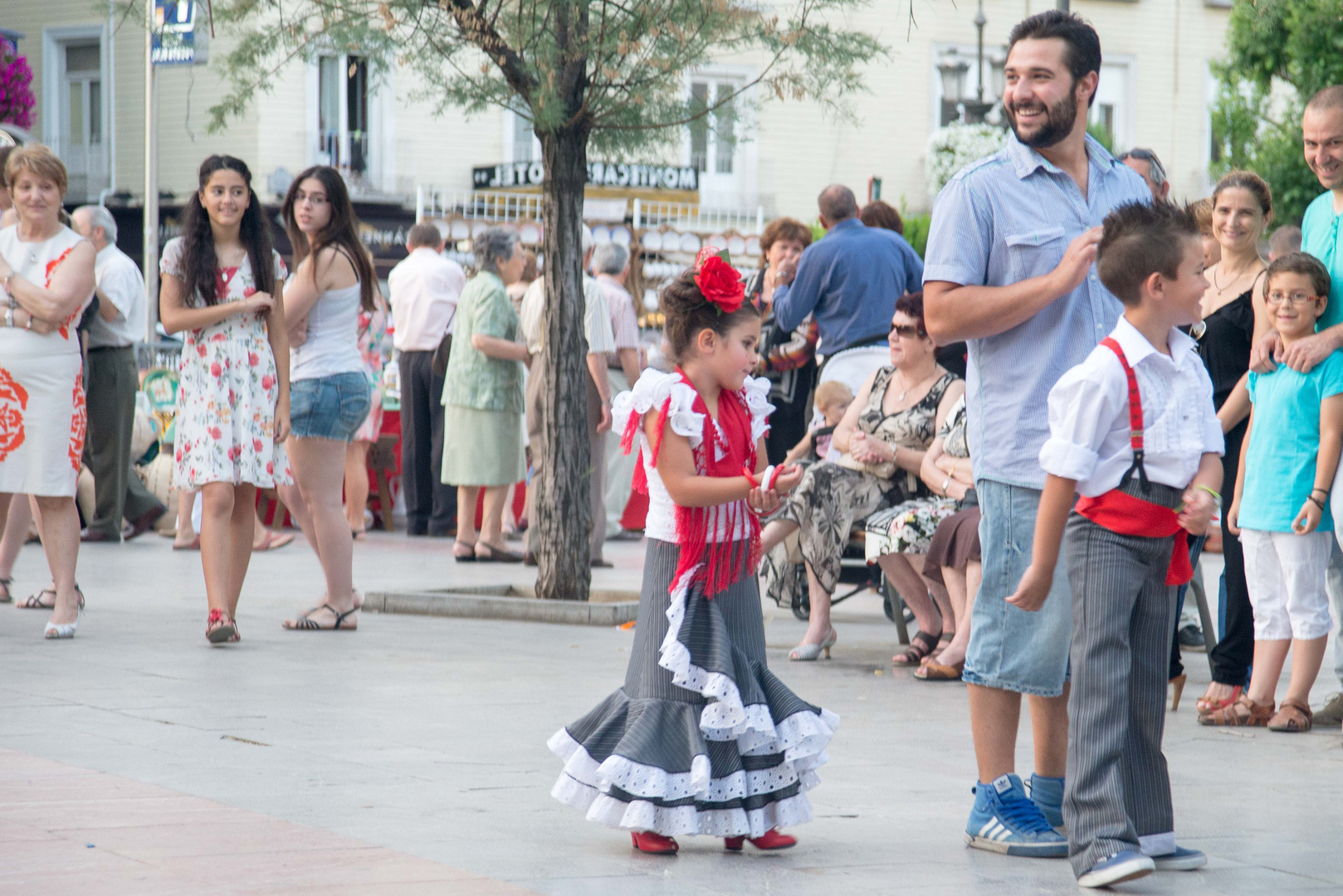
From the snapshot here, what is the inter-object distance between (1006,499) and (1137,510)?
1.21ft

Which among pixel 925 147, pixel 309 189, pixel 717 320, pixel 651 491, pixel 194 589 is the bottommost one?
pixel 194 589

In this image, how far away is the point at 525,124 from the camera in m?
28.6

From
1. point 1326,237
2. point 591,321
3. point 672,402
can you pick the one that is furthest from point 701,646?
point 591,321

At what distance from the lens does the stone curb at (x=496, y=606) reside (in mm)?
8922

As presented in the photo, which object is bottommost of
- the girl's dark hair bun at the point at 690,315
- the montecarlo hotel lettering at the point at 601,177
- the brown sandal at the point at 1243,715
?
the brown sandal at the point at 1243,715

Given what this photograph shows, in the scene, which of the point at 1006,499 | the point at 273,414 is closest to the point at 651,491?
the point at 1006,499

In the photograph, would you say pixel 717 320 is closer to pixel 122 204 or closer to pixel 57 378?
pixel 57 378

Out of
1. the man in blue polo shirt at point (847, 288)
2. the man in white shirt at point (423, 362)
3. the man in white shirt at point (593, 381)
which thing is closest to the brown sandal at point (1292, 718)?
the man in blue polo shirt at point (847, 288)

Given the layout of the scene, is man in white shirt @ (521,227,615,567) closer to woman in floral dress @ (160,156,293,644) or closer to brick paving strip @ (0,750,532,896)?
woman in floral dress @ (160,156,293,644)

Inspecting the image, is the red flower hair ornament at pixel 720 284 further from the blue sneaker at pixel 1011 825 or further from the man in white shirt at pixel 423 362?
the man in white shirt at pixel 423 362

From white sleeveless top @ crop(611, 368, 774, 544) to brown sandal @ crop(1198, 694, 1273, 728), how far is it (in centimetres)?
257

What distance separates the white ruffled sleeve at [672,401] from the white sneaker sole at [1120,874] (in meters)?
1.43

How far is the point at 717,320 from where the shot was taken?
460cm

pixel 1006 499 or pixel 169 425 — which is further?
pixel 169 425
